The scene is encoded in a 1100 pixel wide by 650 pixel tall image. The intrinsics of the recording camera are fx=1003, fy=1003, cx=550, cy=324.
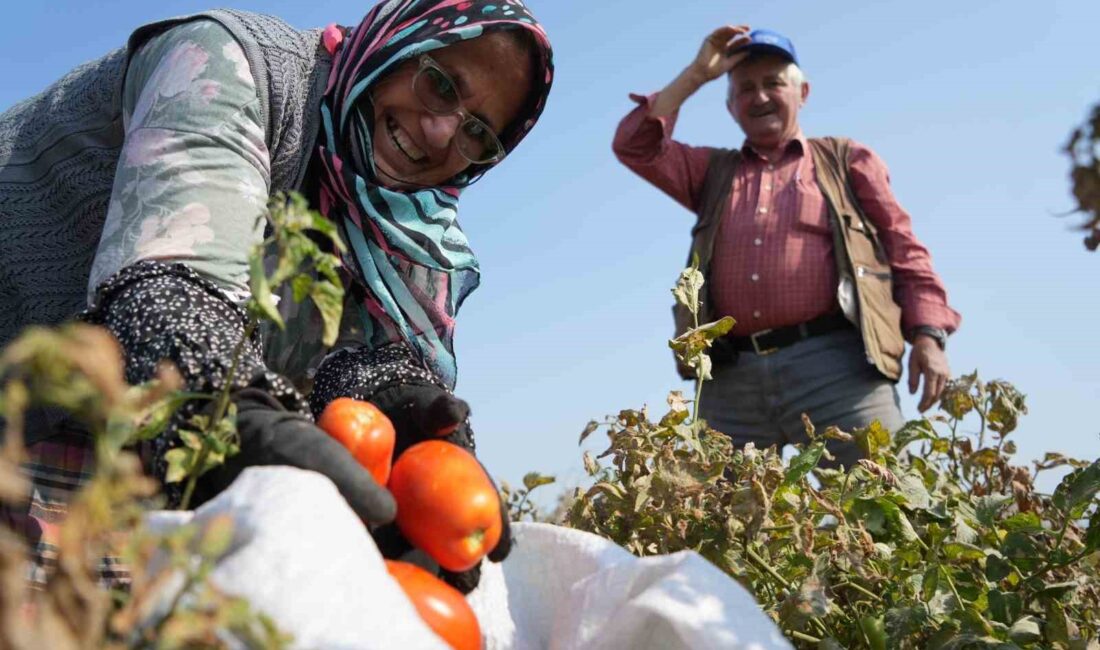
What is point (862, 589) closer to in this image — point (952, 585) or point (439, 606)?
point (952, 585)

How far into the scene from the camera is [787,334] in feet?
11.6

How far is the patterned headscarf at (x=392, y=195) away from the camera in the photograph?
1.77 metres

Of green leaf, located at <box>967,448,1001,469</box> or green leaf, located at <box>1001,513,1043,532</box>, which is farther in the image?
green leaf, located at <box>967,448,1001,469</box>

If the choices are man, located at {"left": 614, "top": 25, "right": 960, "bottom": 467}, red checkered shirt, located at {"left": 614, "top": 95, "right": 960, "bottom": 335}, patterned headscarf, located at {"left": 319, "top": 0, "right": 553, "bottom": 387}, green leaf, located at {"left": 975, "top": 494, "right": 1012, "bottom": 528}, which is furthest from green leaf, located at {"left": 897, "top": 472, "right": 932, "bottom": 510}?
red checkered shirt, located at {"left": 614, "top": 95, "right": 960, "bottom": 335}

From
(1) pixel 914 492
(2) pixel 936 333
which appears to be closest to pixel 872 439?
(1) pixel 914 492

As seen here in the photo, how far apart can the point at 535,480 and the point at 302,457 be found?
3.07 ft

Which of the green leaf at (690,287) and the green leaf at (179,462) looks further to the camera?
the green leaf at (690,287)

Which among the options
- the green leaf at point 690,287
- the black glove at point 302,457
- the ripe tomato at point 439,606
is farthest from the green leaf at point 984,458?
the black glove at point 302,457

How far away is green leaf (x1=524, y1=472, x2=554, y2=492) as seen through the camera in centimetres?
179

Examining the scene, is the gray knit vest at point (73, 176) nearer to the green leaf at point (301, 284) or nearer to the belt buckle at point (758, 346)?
the green leaf at point (301, 284)

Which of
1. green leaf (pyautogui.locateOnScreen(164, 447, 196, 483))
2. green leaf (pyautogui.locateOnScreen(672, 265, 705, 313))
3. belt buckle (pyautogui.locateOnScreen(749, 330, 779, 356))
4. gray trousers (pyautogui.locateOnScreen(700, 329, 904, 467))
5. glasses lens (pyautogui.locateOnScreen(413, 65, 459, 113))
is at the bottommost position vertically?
gray trousers (pyautogui.locateOnScreen(700, 329, 904, 467))

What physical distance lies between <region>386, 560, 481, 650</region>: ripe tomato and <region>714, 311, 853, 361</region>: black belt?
2626 mm

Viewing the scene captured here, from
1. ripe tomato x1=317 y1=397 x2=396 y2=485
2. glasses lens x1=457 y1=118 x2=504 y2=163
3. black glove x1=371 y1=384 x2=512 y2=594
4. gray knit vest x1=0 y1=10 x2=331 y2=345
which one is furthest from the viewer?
glasses lens x1=457 y1=118 x2=504 y2=163

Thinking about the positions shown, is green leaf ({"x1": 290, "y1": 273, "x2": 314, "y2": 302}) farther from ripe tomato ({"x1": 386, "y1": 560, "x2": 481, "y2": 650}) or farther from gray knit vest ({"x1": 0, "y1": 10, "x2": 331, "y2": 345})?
gray knit vest ({"x1": 0, "y1": 10, "x2": 331, "y2": 345})
